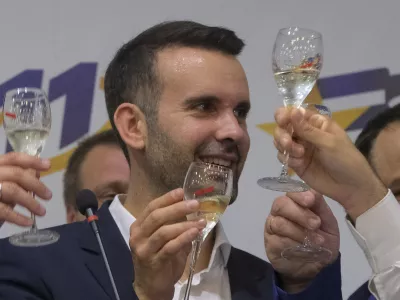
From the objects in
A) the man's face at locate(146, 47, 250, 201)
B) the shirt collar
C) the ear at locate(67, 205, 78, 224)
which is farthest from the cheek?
the ear at locate(67, 205, 78, 224)

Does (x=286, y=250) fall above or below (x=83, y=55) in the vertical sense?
below

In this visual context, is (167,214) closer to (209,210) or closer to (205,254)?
(209,210)

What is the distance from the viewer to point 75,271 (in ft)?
6.11

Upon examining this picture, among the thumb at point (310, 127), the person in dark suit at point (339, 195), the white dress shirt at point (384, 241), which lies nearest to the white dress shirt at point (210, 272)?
the person in dark suit at point (339, 195)

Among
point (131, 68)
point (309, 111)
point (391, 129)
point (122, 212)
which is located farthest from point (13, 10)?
point (309, 111)

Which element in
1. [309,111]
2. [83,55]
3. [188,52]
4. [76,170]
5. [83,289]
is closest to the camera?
[309,111]

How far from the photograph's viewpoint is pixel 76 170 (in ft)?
9.86

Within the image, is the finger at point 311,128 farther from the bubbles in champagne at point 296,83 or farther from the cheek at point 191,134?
the cheek at point 191,134

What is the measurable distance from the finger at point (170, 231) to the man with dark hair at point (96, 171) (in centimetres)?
126

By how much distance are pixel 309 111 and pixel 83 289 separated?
0.71m

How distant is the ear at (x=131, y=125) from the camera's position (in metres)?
2.16

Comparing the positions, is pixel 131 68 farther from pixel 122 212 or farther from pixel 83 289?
pixel 83 289

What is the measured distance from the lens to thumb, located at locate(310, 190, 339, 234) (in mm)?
1886


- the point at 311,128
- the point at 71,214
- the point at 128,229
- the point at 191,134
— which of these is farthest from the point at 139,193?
the point at 71,214
